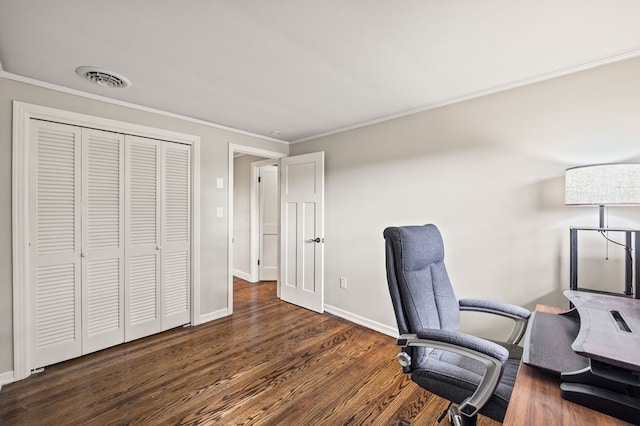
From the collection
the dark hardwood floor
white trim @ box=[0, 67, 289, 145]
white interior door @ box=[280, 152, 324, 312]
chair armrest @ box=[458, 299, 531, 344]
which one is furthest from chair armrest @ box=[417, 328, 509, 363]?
white trim @ box=[0, 67, 289, 145]

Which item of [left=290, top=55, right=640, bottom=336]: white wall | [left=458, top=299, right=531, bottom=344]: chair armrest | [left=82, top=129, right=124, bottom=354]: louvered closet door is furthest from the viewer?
[left=82, top=129, right=124, bottom=354]: louvered closet door

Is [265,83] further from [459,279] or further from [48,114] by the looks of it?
[459,279]

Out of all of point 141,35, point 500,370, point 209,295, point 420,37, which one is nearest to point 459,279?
point 500,370

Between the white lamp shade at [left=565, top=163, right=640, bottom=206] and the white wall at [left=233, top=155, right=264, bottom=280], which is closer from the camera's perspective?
the white lamp shade at [left=565, top=163, right=640, bottom=206]

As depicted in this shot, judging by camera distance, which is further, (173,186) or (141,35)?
(173,186)

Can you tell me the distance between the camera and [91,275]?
2.40 metres

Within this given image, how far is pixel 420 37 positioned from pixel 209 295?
10.1 feet

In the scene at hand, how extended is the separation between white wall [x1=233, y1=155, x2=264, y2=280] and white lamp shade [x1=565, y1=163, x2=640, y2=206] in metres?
4.16

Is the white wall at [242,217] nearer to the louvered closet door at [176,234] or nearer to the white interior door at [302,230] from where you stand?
the white interior door at [302,230]

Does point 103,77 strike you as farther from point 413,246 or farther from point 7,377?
point 413,246

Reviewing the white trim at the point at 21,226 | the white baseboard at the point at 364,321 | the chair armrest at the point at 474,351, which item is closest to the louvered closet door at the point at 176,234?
the white trim at the point at 21,226

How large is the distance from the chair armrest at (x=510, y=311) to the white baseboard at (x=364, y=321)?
4.05 feet

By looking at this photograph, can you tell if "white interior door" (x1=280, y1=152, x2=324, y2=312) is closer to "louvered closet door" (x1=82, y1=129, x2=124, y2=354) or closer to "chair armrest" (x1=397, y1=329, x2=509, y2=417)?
"louvered closet door" (x1=82, y1=129, x2=124, y2=354)

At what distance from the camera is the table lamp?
4.69 feet
